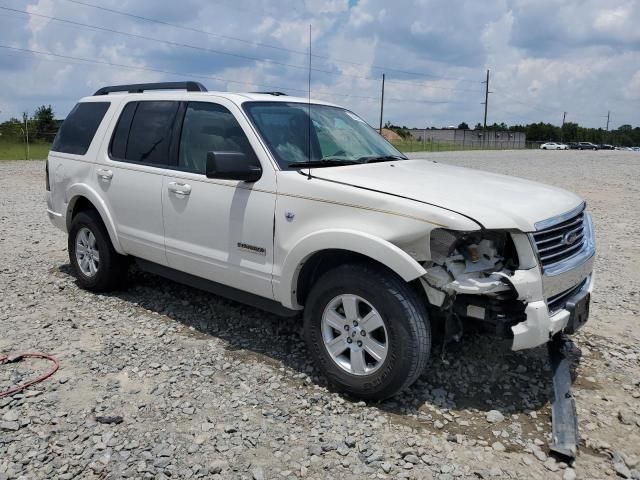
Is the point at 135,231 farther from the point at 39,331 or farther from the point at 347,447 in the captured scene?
the point at 347,447

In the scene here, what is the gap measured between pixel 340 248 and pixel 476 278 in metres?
0.85

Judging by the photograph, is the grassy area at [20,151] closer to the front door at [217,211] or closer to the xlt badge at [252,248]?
the front door at [217,211]

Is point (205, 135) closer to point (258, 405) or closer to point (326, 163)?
point (326, 163)

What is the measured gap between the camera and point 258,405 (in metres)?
3.68

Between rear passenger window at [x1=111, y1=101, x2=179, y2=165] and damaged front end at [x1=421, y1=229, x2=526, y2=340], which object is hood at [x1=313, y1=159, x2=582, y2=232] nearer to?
damaged front end at [x1=421, y1=229, x2=526, y2=340]

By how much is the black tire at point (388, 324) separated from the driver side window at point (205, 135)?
4.19ft

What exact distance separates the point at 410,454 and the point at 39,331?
337cm

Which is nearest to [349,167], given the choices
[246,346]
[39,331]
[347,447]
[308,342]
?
[308,342]

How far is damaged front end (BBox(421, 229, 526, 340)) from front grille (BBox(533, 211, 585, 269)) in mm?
169

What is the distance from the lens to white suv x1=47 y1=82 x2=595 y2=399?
333 centimetres

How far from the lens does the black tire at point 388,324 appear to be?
3.38 meters

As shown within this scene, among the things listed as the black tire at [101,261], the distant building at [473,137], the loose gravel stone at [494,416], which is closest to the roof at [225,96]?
the black tire at [101,261]

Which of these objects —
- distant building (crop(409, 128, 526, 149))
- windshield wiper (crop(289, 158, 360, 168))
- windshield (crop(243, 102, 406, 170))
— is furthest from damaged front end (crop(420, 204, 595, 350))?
distant building (crop(409, 128, 526, 149))

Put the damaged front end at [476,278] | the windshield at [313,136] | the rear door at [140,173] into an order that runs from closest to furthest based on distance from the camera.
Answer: the damaged front end at [476,278], the windshield at [313,136], the rear door at [140,173]
